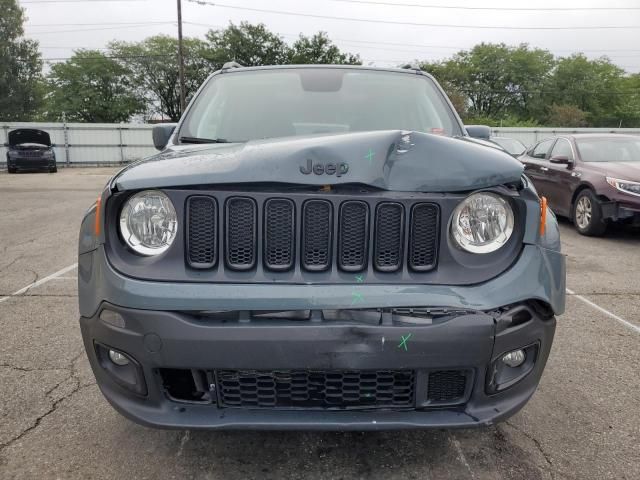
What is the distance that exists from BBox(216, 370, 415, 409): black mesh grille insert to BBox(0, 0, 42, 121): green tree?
50.6 m

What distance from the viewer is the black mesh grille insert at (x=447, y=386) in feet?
5.70

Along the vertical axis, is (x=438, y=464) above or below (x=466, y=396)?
below

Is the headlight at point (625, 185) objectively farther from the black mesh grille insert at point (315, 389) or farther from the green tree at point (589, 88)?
the green tree at point (589, 88)

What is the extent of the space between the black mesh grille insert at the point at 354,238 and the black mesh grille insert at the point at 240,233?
0.31 m

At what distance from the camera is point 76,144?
25.4 meters

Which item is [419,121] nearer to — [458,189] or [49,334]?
[458,189]

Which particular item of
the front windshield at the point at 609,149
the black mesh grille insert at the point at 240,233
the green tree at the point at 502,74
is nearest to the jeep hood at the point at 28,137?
the front windshield at the point at 609,149

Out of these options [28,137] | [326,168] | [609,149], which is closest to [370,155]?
[326,168]

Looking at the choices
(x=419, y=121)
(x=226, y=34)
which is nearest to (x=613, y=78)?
(x=226, y=34)

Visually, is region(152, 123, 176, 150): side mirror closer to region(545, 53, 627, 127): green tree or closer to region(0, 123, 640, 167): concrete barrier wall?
region(0, 123, 640, 167): concrete barrier wall

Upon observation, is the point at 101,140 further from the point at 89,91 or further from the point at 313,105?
the point at 313,105

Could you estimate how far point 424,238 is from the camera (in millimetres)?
1735

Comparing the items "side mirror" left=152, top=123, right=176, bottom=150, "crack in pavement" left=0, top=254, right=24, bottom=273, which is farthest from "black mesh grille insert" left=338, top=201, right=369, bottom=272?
"crack in pavement" left=0, top=254, right=24, bottom=273

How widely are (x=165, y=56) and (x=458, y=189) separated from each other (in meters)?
55.0
